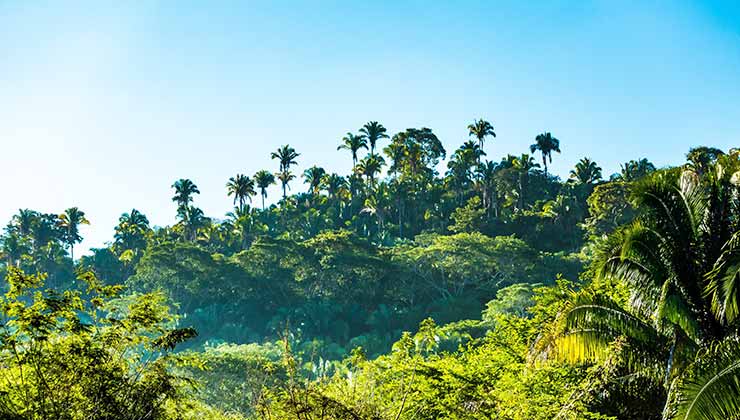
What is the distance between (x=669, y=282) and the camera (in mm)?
12711

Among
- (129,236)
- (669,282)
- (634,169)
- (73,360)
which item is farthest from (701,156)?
(129,236)

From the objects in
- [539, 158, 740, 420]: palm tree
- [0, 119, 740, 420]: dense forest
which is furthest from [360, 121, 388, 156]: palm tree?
[539, 158, 740, 420]: palm tree

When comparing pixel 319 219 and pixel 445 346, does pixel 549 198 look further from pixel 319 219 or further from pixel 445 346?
pixel 445 346

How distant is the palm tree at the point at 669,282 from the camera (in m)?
12.3

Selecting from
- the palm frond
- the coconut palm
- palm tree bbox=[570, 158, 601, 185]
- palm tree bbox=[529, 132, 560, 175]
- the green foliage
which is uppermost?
palm tree bbox=[529, 132, 560, 175]

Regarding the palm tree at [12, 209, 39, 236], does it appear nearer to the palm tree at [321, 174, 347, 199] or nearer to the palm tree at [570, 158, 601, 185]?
the palm tree at [321, 174, 347, 199]

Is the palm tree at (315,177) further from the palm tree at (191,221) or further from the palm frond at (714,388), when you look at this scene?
the palm frond at (714,388)

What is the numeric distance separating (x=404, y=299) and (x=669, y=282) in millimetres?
48944

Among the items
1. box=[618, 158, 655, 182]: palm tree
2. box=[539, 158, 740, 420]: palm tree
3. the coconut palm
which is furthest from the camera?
box=[618, 158, 655, 182]: palm tree

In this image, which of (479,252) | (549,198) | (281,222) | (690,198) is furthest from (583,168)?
(690,198)

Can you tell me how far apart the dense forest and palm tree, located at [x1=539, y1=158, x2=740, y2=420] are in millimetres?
36

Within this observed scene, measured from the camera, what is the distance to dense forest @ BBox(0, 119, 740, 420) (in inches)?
401

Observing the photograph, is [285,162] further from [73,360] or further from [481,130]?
[73,360]

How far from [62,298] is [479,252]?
160 ft
